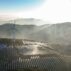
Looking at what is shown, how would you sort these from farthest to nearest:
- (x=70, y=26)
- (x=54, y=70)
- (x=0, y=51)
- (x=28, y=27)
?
(x=28, y=27) < (x=70, y=26) < (x=0, y=51) < (x=54, y=70)

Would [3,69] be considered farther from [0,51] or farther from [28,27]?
[28,27]

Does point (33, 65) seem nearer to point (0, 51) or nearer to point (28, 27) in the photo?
point (0, 51)

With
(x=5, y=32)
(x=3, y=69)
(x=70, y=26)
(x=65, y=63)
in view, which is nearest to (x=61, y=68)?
(x=65, y=63)

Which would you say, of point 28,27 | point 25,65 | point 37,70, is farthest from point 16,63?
point 28,27

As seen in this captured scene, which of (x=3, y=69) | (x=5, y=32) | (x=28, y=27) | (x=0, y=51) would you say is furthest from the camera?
(x=28, y=27)

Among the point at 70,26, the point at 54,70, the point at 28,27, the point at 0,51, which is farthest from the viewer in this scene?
the point at 28,27

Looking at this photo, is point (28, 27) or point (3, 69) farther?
point (28, 27)

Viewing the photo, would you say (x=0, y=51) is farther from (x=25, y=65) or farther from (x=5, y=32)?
(x=5, y=32)

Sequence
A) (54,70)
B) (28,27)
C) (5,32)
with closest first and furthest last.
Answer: (54,70)
(5,32)
(28,27)

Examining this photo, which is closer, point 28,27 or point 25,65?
point 25,65
